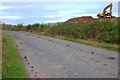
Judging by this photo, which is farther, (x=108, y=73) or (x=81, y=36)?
(x=81, y=36)

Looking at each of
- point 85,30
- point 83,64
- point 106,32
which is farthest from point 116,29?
point 83,64

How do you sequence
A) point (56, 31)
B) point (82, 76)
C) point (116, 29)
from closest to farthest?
point (82, 76) < point (116, 29) < point (56, 31)

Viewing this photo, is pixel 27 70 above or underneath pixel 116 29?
underneath

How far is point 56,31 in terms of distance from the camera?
4425 centimetres

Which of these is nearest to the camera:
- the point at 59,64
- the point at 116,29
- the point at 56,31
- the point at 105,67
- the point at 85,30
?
the point at 105,67

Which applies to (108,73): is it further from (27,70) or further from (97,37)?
(97,37)

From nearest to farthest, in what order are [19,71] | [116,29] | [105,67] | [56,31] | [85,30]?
[19,71], [105,67], [116,29], [85,30], [56,31]

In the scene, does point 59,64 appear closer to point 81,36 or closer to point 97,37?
point 97,37

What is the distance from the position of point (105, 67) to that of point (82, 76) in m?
2.26

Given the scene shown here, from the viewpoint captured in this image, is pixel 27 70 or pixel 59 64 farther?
pixel 59 64

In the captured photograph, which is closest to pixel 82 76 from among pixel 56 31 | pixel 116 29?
pixel 116 29

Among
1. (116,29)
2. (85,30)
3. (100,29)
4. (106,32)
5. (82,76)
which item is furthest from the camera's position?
(85,30)

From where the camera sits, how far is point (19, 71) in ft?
38.5

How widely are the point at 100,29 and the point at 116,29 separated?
393 centimetres
